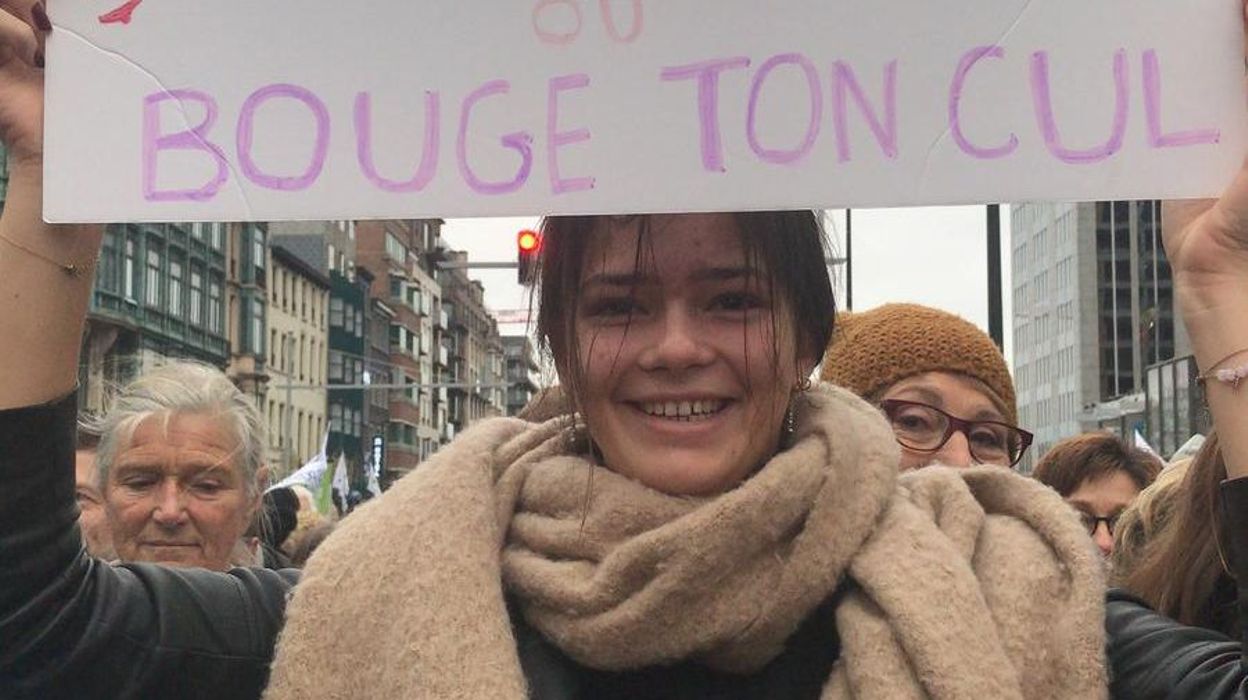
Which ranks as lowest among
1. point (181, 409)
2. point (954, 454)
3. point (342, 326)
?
point (954, 454)

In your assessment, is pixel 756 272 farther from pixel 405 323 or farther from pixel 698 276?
pixel 405 323

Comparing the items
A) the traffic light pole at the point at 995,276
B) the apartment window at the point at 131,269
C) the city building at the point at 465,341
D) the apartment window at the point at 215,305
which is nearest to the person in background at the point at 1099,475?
the traffic light pole at the point at 995,276

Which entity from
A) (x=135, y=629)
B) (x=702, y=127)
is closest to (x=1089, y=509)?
(x=702, y=127)

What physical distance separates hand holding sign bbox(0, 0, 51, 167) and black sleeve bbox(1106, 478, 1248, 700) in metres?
1.50

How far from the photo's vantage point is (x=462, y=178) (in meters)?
1.93

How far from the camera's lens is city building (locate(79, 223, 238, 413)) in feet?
151

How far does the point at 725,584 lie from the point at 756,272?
41 centimetres

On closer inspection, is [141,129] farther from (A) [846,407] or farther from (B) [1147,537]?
(B) [1147,537]

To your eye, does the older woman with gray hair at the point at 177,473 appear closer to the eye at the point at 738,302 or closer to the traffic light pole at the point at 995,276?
the eye at the point at 738,302

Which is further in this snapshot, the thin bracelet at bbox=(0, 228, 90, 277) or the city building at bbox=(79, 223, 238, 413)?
the city building at bbox=(79, 223, 238, 413)

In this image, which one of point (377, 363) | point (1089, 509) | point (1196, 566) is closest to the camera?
point (1196, 566)

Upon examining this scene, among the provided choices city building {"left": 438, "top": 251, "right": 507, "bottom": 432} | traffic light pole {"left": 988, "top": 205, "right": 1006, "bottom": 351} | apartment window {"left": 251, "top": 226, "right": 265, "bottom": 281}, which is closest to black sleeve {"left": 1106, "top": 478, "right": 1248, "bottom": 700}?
traffic light pole {"left": 988, "top": 205, "right": 1006, "bottom": 351}

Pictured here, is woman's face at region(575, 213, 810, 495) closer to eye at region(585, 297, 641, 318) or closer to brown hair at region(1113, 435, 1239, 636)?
eye at region(585, 297, 641, 318)

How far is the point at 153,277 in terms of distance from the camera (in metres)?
49.1
